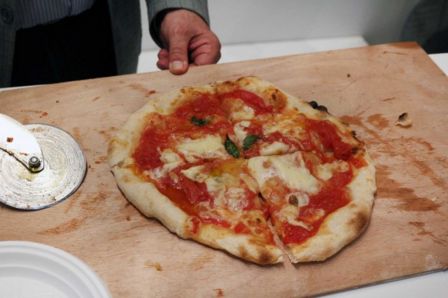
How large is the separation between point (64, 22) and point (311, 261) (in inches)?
70.4

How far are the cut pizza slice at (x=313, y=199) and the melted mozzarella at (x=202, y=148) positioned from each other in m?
0.16

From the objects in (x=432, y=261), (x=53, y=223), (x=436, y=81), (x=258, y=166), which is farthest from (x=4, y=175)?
(x=436, y=81)

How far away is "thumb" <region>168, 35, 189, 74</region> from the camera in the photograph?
2512mm

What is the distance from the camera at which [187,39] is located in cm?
265

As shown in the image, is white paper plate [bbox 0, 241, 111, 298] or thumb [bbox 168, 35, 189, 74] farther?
thumb [bbox 168, 35, 189, 74]

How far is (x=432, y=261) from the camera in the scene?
6.11 feet

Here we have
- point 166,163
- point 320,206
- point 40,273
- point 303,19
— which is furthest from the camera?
point 303,19

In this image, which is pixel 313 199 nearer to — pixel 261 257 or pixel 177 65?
pixel 261 257

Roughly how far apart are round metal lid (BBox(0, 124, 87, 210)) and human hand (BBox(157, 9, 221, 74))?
752 mm

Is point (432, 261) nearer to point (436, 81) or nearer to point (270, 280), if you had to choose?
point (270, 280)

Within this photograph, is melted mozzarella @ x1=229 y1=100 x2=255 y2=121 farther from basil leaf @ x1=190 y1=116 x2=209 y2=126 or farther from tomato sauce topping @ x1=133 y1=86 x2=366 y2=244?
basil leaf @ x1=190 y1=116 x2=209 y2=126

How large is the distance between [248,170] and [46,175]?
0.86m

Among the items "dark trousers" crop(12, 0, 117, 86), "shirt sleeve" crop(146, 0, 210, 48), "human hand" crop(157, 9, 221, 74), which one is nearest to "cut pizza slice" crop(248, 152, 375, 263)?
"human hand" crop(157, 9, 221, 74)

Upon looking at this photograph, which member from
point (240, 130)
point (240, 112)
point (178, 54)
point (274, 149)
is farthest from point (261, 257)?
point (178, 54)
